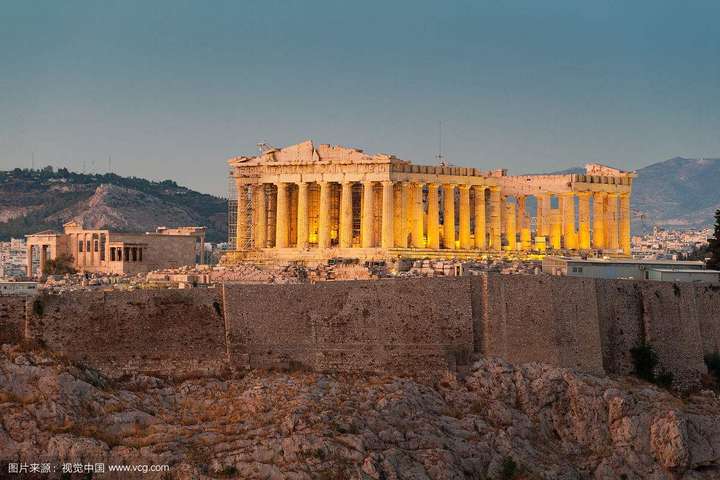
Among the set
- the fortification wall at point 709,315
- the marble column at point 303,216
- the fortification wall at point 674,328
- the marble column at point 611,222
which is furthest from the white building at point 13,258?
the fortification wall at point 709,315

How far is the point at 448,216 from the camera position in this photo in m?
88.6

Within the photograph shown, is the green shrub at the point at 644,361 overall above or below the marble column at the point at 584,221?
below

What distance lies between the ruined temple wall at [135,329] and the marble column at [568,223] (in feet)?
126

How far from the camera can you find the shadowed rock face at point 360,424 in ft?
161

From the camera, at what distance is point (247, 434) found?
50.5m

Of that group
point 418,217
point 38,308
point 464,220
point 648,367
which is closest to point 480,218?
point 464,220

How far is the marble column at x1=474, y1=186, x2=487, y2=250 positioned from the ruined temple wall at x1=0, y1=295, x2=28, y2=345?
38.5m

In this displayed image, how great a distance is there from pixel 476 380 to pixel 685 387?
467 inches

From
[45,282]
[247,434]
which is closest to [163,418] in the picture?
[247,434]

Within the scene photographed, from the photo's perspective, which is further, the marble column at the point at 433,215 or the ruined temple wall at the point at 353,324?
the marble column at the point at 433,215

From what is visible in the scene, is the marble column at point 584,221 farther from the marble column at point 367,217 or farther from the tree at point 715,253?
the marble column at point 367,217

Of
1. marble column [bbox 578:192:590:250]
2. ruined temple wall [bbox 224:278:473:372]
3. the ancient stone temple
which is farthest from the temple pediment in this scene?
ruined temple wall [bbox 224:278:473:372]

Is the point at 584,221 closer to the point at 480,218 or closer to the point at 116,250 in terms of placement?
the point at 480,218

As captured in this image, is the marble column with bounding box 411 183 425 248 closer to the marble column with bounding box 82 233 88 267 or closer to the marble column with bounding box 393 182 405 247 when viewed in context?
the marble column with bounding box 393 182 405 247
